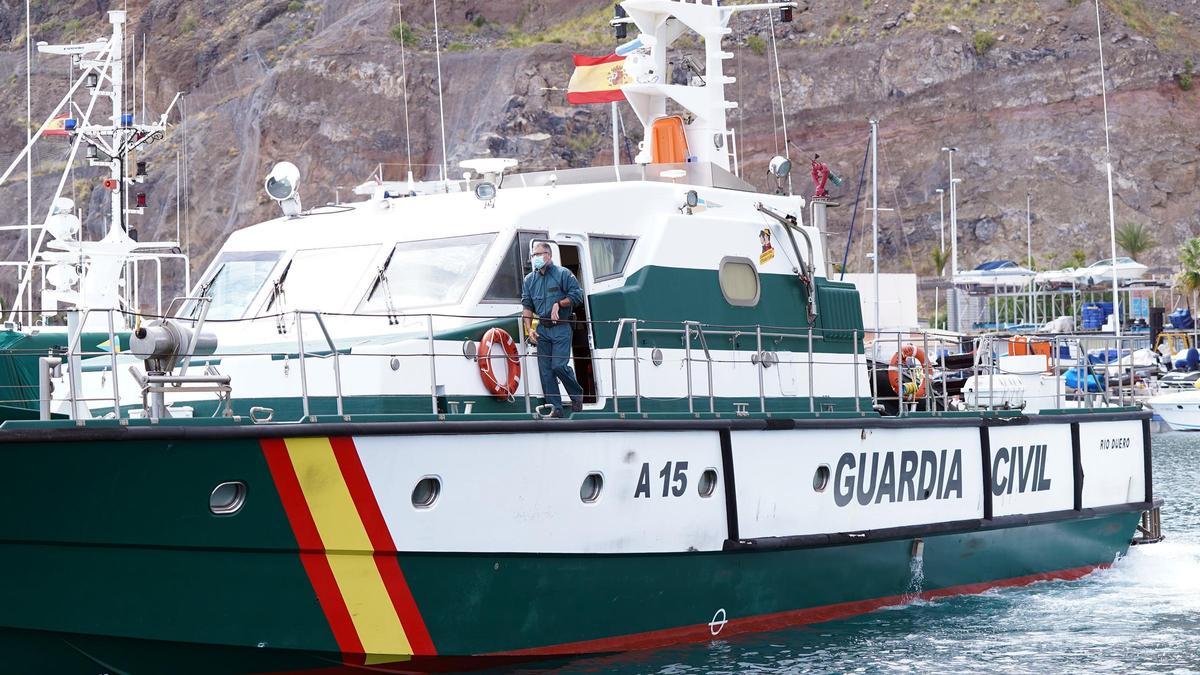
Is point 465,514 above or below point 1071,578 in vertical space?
above

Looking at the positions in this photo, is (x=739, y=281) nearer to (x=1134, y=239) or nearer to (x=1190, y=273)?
(x=1190, y=273)

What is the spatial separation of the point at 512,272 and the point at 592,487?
1.62m

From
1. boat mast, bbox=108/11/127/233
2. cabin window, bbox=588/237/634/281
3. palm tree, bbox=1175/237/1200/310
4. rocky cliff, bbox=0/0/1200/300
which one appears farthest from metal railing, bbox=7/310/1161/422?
rocky cliff, bbox=0/0/1200/300

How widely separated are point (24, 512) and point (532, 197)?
165 inches

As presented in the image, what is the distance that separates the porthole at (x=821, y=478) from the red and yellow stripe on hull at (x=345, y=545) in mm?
3526

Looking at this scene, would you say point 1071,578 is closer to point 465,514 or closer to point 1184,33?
point 465,514

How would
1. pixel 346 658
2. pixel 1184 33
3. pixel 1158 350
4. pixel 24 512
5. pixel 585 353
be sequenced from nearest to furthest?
1. pixel 24 512
2. pixel 346 658
3. pixel 585 353
4. pixel 1158 350
5. pixel 1184 33

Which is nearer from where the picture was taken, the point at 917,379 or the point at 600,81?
the point at 917,379

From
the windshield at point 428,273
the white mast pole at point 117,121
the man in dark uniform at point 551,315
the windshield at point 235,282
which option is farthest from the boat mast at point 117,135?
the man in dark uniform at point 551,315

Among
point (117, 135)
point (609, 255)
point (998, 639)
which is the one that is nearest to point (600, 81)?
point (609, 255)

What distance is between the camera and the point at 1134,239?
60.4 m

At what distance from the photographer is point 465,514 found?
8703 mm

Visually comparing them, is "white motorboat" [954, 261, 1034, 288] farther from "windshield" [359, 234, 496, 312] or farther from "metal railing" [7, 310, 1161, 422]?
"windshield" [359, 234, 496, 312]

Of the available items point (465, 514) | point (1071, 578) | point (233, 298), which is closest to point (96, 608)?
point (465, 514)
